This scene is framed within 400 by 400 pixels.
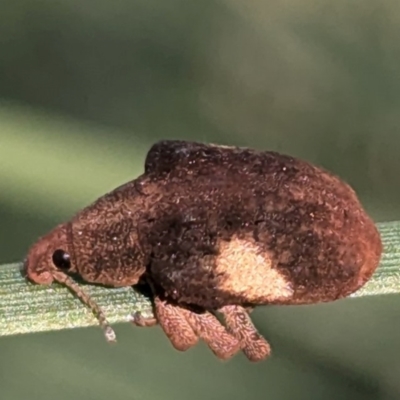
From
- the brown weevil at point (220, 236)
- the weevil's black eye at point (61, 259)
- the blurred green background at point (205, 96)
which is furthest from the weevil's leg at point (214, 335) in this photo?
the blurred green background at point (205, 96)

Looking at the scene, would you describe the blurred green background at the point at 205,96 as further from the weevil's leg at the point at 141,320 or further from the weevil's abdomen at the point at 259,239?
the weevil's abdomen at the point at 259,239

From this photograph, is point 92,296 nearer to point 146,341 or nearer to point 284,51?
point 146,341

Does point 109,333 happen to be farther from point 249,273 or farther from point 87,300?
point 249,273

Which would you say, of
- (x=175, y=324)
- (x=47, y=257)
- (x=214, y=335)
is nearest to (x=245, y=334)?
(x=214, y=335)

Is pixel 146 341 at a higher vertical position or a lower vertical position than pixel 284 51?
lower

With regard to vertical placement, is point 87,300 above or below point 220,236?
below

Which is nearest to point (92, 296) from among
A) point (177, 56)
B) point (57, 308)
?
point (57, 308)

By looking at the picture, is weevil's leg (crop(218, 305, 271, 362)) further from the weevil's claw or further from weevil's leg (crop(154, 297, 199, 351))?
the weevil's claw
